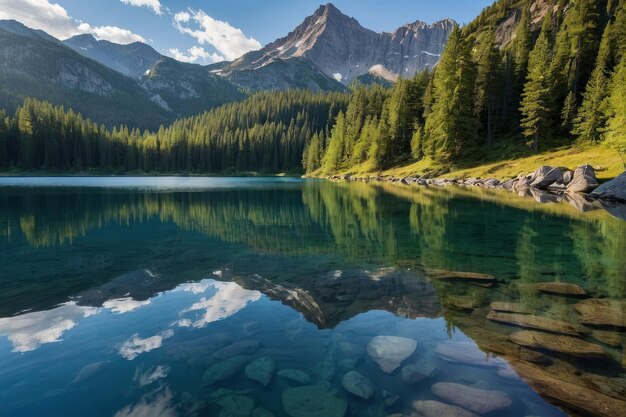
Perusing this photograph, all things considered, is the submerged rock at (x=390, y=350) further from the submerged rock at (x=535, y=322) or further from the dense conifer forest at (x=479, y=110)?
the dense conifer forest at (x=479, y=110)

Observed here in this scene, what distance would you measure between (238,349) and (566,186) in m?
58.2

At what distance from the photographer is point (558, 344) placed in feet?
28.3

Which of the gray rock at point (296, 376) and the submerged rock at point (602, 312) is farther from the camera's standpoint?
the submerged rock at point (602, 312)

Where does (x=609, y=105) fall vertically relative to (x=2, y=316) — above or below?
above

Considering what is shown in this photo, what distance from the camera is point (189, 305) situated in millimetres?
11664

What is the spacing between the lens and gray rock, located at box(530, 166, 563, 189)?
53.4m

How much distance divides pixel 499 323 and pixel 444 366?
10.3 feet

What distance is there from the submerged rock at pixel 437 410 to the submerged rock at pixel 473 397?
0.57 ft

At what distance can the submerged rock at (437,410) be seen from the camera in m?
6.11

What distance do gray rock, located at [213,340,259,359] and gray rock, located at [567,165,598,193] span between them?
53.8 metres

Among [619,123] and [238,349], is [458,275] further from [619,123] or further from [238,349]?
[619,123]

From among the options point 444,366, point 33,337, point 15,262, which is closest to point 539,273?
point 444,366

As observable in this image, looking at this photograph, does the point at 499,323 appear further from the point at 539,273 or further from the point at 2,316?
the point at 2,316

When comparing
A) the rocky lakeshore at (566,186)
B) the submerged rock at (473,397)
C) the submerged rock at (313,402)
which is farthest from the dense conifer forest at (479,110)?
the submerged rock at (313,402)
